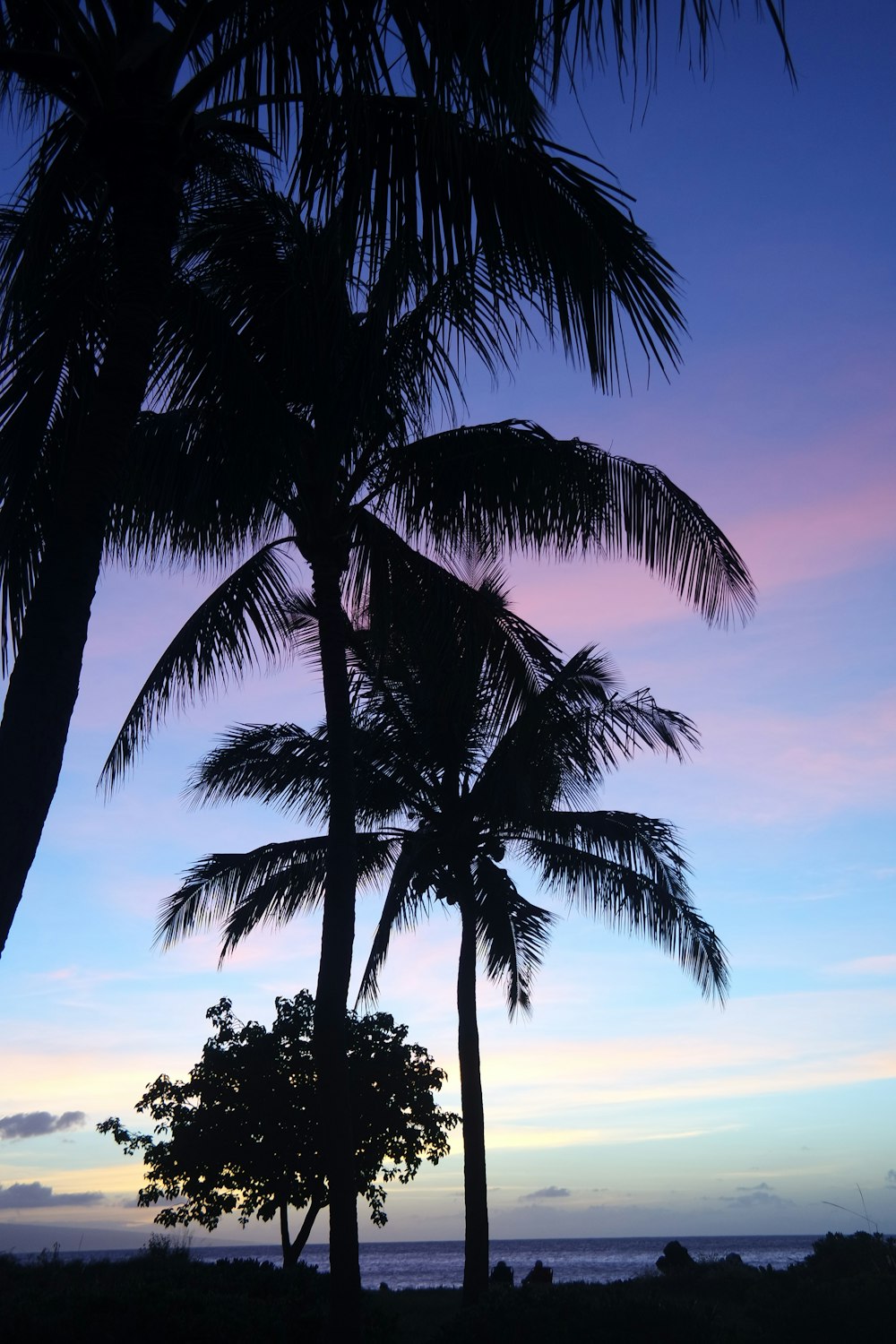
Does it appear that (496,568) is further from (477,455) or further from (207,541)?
(207,541)

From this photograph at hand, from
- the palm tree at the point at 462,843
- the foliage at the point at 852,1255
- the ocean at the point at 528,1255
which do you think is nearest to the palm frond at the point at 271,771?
the palm tree at the point at 462,843

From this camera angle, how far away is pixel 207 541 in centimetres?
911

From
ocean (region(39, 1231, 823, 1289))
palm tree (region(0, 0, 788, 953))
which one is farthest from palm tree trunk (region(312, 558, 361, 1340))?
ocean (region(39, 1231, 823, 1289))

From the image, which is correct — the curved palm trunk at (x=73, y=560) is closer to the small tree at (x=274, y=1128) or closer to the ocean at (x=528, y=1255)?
the small tree at (x=274, y=1128)

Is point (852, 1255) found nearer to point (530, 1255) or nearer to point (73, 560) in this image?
point (73, 560)

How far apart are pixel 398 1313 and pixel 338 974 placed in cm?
727

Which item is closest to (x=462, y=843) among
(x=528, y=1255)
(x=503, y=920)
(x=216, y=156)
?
(x=503, y=920)

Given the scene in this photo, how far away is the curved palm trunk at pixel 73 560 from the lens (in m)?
4.20

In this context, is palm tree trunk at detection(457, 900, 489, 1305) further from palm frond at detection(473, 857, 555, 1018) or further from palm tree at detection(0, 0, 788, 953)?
palm tree at detection(0, 0, 788, 953)

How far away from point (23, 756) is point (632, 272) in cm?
372

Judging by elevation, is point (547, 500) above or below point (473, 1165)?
above

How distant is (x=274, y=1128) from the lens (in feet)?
65.2

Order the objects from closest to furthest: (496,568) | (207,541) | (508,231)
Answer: (508,231), (207,541), (496,568)

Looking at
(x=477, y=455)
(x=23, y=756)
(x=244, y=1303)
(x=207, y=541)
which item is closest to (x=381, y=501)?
(x=477, y=455)
